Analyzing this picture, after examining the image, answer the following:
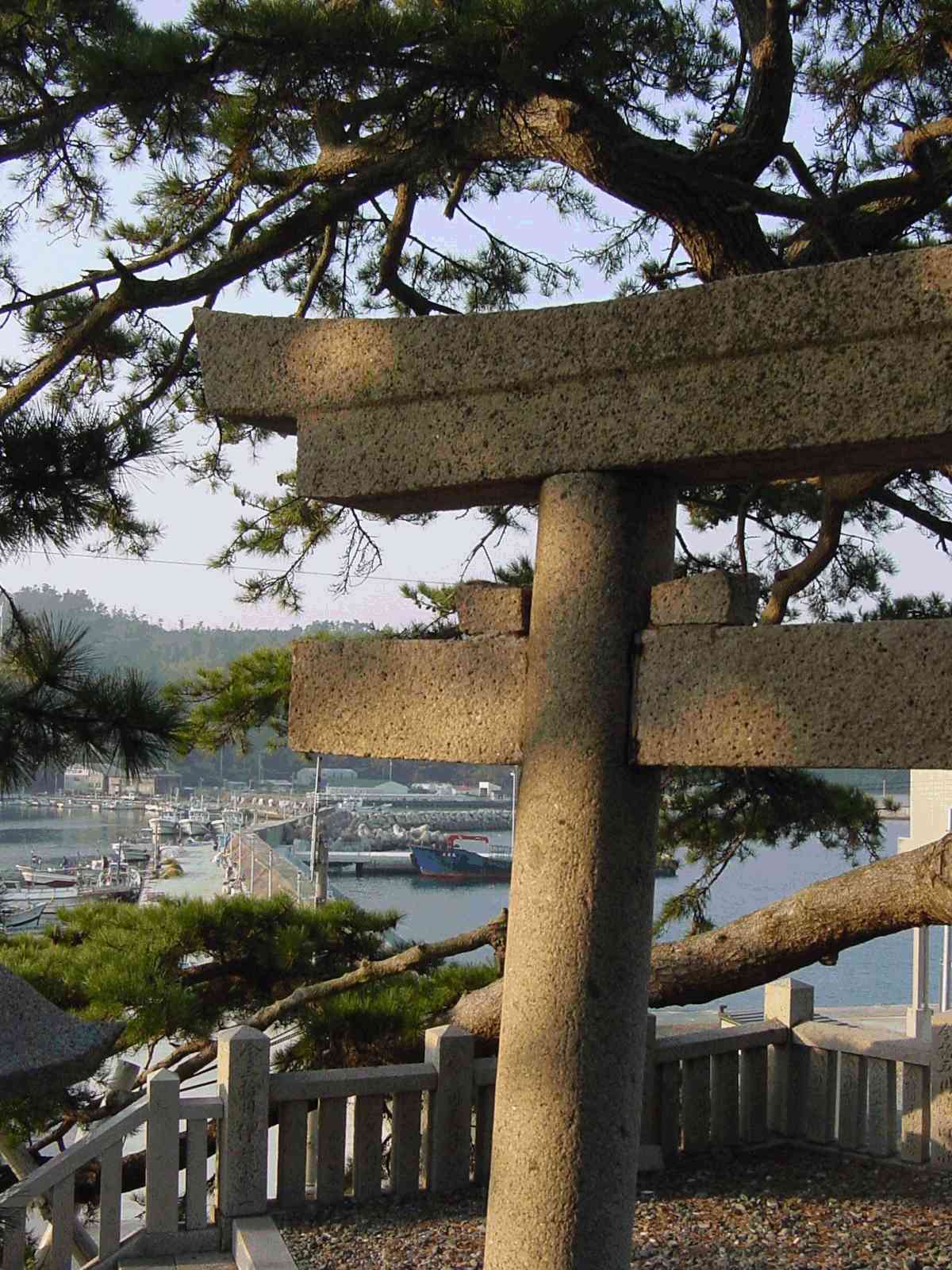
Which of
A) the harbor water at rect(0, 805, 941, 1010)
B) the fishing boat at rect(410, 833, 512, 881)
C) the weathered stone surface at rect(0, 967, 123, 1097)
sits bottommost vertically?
the harbor water at rect(0, 805, 941, 1010)

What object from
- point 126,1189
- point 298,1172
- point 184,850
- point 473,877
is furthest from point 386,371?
point 184,850

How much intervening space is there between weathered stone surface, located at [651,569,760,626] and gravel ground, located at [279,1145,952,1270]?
2.84 meters

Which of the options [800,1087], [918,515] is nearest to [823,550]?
[918,515]

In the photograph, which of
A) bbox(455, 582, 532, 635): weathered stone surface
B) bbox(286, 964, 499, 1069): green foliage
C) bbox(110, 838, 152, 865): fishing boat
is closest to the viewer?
bbox(455, 582, 532, 635): weathered stone surface

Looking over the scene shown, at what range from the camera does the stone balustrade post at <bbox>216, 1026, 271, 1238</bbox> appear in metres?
4.82

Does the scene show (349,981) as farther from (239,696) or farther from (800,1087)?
(800,1087)

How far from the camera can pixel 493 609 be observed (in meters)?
2.73

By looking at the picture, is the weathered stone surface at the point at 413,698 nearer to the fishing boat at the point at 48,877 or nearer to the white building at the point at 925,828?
the white building at the point at 925,828

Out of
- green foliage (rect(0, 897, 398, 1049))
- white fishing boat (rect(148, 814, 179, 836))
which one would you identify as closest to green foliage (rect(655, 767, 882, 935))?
green foliage (rect(0, 897, 398, 1049))

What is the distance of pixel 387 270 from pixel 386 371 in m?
2.94

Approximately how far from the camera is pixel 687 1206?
5.04 m

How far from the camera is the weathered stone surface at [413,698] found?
2645mm

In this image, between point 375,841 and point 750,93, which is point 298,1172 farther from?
point 375,841

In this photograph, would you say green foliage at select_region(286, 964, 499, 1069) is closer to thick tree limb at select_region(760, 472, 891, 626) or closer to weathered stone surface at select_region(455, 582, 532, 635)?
thick tree limb at select_region(760, 472, 891, 626)
